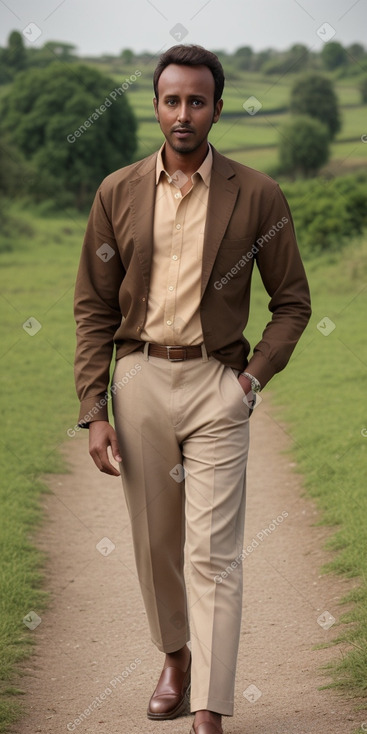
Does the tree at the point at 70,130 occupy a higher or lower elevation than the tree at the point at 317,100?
lower

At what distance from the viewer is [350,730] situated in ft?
11.9

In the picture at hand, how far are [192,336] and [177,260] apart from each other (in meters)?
0.24

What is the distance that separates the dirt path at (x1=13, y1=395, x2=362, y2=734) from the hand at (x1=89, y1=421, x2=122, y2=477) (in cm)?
94

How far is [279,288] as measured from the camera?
3627 millimetres

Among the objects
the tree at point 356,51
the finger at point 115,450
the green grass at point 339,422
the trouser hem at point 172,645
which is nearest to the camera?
the finger at point 115,450

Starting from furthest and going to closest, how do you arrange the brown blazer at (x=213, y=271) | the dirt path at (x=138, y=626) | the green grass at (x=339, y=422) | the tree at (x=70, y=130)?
the tree at (x=70, y=130) < the green grass at (x=339, y=422) < the dirt path at (x=138, y=626) < the brown blazer at (x=213, y=271)

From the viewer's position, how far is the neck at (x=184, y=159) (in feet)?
11.5

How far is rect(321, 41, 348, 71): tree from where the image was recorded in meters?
29.8

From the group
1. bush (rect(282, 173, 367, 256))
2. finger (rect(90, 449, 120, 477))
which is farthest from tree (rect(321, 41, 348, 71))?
finger (rect(90, 449, 120, 477))

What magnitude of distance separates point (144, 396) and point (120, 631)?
186 centimetres

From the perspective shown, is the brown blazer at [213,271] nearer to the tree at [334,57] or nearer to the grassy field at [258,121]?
the grassy field at [258,121]

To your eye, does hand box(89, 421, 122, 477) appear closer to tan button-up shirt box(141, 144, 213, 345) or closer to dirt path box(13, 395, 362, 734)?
tan button-up shirt box(141, 144, 213, 345)

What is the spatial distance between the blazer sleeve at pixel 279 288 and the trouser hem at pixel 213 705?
972 millimetres

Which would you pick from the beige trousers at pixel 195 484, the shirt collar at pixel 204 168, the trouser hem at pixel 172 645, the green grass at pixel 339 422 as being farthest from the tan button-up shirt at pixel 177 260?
the green grass at pixel 339 422
